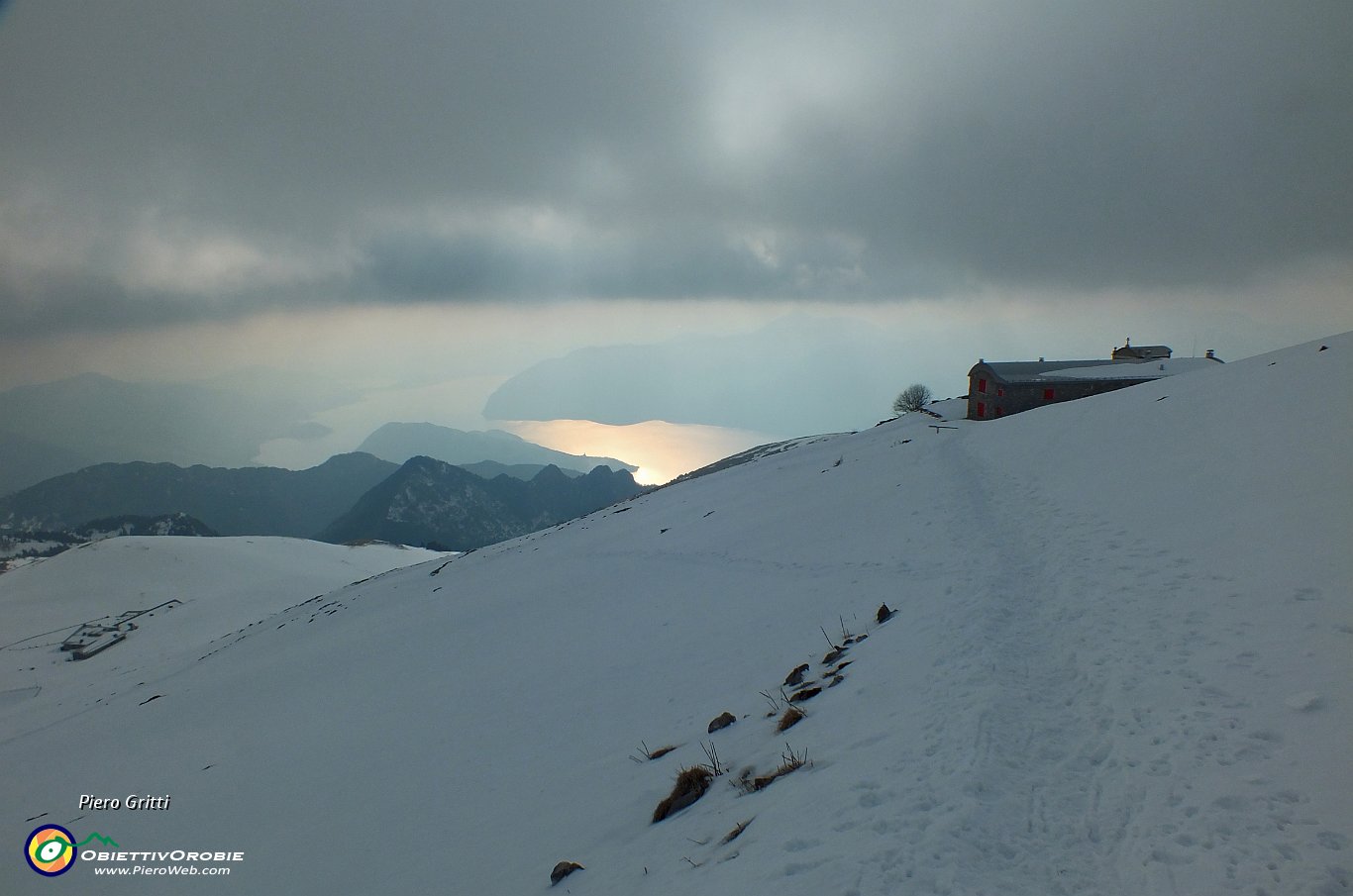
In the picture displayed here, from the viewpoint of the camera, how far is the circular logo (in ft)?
49.5

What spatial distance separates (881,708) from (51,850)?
23337 mm

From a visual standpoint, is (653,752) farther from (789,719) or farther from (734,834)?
(734,834)

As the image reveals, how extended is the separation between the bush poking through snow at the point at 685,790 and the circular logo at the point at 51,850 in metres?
16.9

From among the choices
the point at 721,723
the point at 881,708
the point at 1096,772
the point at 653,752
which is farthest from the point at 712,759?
the point at 1096,772

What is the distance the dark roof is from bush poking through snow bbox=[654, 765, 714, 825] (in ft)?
169

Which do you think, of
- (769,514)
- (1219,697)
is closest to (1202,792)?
(1219,697)

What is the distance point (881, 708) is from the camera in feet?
29.9

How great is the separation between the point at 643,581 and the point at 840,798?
60.5ft

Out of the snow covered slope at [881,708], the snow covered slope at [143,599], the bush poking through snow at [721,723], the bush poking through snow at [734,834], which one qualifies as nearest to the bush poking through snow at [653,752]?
the snow covered slope at [881,708]

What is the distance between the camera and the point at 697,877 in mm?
6609

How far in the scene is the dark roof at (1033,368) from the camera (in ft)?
166

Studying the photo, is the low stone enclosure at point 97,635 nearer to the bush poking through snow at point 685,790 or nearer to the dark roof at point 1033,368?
the bush poking through snow at point 685,790

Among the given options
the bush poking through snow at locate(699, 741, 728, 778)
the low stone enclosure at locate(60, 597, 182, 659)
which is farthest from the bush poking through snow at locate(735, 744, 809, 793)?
the low stone enclosure at locate(60, 597, 182, 659)

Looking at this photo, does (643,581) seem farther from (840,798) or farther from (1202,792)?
(1202,792)
